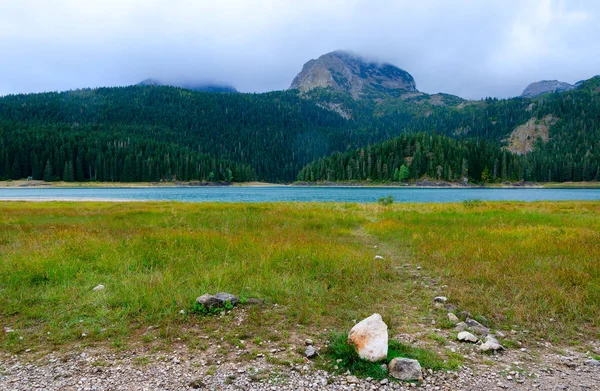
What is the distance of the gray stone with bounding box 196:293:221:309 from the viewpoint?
24.7 feet

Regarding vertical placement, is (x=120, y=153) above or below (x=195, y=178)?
above

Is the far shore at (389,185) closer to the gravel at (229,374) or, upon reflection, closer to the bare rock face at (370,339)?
the gravel at (229,374)

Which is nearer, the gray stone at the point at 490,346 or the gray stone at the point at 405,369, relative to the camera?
the gray stone at the point at 405,369

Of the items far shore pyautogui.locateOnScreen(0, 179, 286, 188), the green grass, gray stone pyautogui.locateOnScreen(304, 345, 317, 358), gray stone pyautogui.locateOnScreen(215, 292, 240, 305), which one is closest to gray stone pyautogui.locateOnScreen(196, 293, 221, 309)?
gray stone pyautogui.locateOnScreen(215, 292, 240, 305)

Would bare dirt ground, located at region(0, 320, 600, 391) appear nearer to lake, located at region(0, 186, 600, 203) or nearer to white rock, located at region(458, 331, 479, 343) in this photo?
white rock, located at region(458, 331, 479, 343)

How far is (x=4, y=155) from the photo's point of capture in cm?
15250

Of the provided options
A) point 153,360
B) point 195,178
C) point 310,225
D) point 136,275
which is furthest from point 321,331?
point 195,178

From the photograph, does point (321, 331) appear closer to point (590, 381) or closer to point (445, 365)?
point (445, 365)

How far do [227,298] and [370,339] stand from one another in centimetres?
376

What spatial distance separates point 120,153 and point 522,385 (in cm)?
21238

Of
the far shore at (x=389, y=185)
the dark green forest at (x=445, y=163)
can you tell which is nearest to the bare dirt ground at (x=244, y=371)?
the far shore at (x=389, y=185)

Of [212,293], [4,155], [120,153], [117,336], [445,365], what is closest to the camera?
[445,365]

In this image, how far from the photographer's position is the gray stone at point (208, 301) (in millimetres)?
Answer: 7531

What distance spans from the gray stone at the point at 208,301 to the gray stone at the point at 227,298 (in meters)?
0.08
